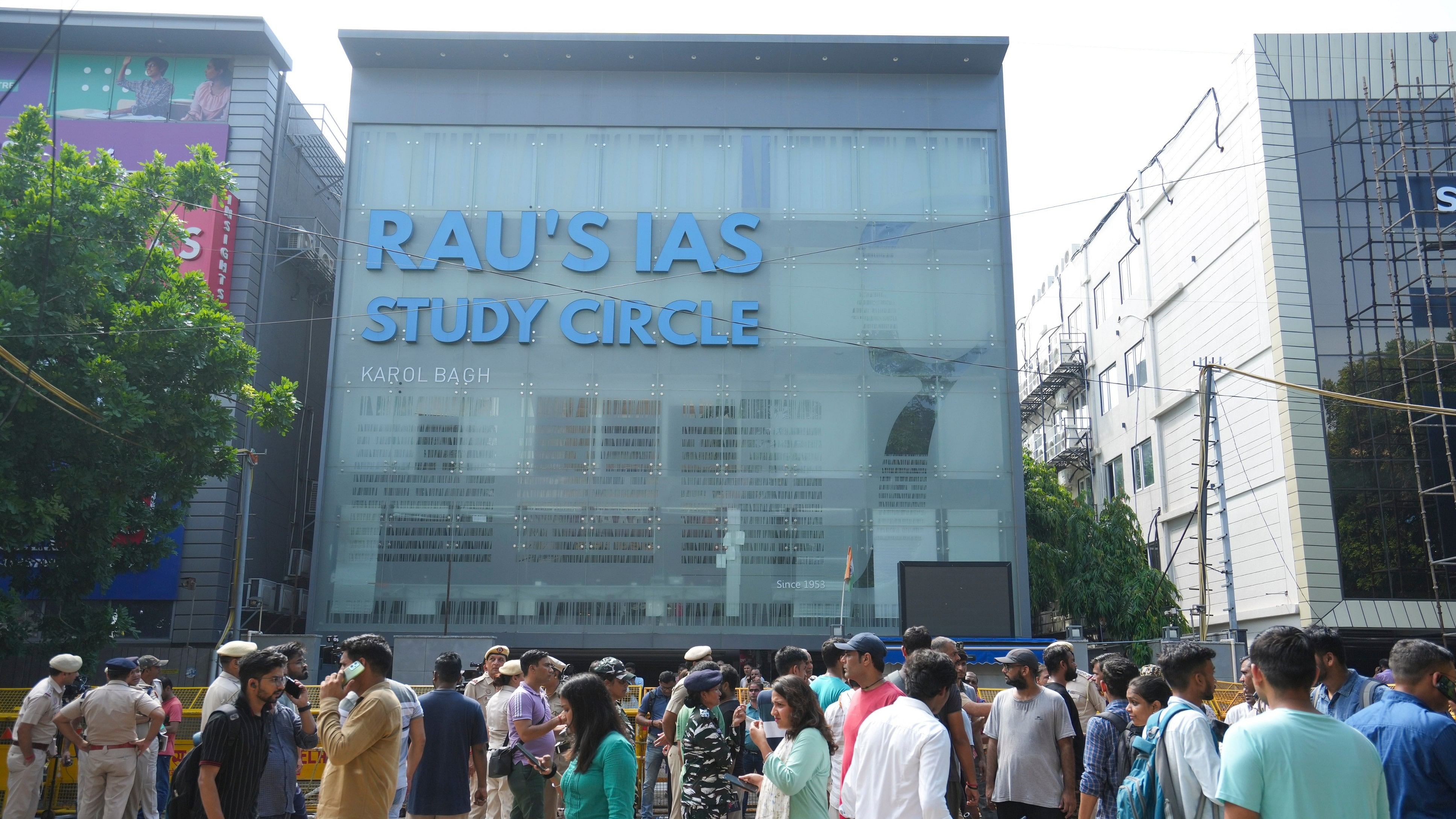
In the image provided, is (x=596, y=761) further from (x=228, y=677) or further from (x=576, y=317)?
(x=576, y=317)

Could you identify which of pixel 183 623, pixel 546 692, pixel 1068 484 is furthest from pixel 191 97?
pixel 1068 484

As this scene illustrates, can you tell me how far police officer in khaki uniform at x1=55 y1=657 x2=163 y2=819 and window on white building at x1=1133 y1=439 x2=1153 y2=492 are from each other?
30.7 metres

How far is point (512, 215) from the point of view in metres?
24.4

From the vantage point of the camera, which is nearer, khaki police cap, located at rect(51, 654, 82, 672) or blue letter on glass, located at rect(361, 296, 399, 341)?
khaki police cap, located at rect(51, 654, 82, 672)

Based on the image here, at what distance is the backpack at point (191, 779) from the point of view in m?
6.07

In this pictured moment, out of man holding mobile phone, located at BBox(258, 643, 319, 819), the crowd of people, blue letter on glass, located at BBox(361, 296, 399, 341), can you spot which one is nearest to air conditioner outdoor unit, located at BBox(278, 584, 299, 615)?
blue letter on glass, located at BBox(361, 296, 399, 341)

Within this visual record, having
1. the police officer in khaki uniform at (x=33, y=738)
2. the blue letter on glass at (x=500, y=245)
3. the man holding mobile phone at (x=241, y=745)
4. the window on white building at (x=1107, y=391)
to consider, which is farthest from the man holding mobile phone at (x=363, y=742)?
the window on white building at (x=1107, y=391)

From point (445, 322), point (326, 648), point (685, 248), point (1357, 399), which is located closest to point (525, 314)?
point (445, 322)

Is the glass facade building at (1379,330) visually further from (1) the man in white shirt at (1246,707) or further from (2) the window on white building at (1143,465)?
(1) the man in white shirt at (1246,707)

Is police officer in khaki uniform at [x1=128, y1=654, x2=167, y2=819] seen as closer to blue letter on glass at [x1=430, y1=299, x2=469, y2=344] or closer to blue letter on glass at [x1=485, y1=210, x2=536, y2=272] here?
blue letter on glass at [x1=430, y1=299, x2=469, y2=344]

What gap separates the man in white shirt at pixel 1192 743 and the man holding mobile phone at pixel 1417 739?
0.66 metres

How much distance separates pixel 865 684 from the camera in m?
6.12

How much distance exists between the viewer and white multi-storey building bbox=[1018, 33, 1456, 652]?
992 inches

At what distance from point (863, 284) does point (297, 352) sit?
15423mm
